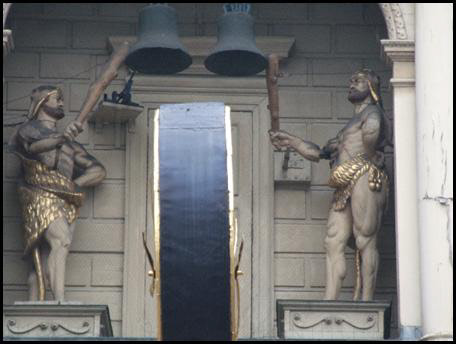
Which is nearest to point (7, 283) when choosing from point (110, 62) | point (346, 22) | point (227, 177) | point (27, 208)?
point (27, 208)

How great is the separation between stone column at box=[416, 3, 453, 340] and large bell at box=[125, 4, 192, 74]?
6.09 ft

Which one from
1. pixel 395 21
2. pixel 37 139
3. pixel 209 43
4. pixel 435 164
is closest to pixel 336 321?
pixel 435 164

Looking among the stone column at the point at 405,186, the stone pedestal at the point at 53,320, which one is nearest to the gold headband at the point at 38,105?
the stone pedestal at the point at 53,320

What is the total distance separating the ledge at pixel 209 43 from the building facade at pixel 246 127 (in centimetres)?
2

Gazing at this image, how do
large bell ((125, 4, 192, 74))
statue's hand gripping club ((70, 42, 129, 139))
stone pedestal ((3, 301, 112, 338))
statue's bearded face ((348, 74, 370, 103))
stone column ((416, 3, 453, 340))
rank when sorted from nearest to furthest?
1. stone column ((416, 3, 453, 340))
2. stone pedestal ((3, 301, 112, 338))
3. large bell ((125, 4, 192, 74))
4. statue's hand gripping club ((70, 42, 129, 139))
5. statue's bearded face ((348, 74, 370, 103))

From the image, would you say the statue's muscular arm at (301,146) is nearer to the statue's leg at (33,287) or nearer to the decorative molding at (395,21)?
the decorative molding at (395,21)

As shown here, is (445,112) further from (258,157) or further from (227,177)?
(227,177)

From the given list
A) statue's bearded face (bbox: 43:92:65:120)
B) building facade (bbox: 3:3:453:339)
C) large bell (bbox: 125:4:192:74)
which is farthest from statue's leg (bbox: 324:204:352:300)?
statue's bearded face (bbox: 43:92:65:120)

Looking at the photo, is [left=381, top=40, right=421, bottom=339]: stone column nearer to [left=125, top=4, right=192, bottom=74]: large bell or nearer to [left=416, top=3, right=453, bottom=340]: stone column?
[left=416, top=3, right=453, bottom=340]: stone column

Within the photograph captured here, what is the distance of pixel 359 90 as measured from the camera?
19547mm

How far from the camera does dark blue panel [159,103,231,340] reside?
600 inches

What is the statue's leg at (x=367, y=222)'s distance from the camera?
19.2m

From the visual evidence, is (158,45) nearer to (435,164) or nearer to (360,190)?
(360,190)

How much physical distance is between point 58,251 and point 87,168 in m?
0.90
